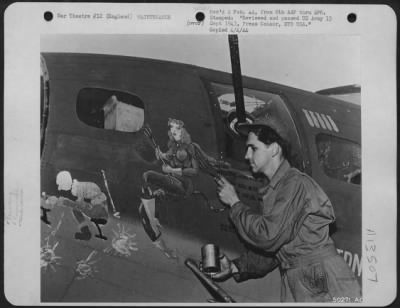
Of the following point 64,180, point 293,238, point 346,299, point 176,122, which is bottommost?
point 346,299

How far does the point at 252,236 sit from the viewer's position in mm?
1009

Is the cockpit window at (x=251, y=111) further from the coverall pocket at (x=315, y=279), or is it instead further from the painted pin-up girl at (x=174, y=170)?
the coverall pocket at (x=315, y=279)

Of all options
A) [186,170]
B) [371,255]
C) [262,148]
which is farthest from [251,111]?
[371,255]

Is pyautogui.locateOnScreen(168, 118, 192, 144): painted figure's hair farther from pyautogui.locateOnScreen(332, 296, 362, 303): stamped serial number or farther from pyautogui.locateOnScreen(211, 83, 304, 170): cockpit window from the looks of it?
pyautogui.locateOnScreen(332, 296, 362, 303): stamped serial number

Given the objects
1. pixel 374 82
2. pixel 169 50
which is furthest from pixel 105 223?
pixel 374 82

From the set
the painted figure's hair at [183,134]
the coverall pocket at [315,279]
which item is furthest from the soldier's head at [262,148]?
the coverall pocket at [315,279]

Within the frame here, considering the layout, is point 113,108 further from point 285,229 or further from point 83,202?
point 285,229

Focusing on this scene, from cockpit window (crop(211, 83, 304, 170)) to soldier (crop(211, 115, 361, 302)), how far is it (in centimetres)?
1

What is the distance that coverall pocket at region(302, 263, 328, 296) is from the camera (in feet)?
3.31

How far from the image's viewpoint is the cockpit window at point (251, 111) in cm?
102

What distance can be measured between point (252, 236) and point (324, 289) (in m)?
0.19

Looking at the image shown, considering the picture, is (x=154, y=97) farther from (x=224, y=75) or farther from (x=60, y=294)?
(x=60, y=294)

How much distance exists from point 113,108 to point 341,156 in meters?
0.49

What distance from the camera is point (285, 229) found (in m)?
1.00
